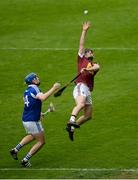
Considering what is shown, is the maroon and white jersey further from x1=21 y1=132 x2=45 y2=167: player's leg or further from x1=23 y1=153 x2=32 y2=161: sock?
x1=23 y1=153 x2=32 y2=161: sock

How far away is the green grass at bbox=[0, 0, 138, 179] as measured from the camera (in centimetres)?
2012

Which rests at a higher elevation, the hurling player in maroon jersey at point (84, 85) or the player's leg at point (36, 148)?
the hurling player in maroon jersey at point (84, 85)

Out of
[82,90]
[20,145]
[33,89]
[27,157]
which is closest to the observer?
[33,89]

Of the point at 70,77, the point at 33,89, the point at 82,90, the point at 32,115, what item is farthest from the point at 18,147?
the point at 70,77

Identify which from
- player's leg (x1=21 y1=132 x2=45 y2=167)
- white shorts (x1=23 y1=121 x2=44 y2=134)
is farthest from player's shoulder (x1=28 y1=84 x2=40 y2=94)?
player's leg (x1=21 y1=132 x2=45 y2=167)

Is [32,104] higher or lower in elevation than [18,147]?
higher

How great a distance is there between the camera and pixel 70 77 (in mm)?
27062

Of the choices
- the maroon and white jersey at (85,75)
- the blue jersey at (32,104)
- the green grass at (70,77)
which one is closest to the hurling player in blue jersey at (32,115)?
the blue jersey at (32,104)

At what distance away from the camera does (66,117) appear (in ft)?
77.0

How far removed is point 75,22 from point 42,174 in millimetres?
14816

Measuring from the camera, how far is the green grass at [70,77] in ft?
66.0

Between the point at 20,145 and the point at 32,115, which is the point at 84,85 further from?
the point at 20,145

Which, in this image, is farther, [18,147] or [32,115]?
[18,147]

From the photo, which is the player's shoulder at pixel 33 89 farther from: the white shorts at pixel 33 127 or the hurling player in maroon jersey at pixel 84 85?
the hurling player in maroon jersey at pixel 84 85
